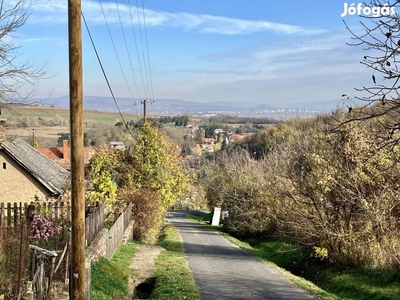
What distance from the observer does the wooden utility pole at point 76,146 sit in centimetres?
920

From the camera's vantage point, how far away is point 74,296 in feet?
30.2

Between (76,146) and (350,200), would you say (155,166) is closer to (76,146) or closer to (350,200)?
(350,200)

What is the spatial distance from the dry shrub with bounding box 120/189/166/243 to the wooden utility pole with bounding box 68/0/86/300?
19410 millimetres

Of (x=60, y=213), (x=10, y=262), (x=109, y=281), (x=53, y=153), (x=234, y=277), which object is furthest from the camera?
(x=53, y=153)

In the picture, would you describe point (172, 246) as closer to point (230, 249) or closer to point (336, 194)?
point (230, 249)

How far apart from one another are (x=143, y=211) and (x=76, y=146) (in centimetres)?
2030

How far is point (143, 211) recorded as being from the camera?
1148 inches

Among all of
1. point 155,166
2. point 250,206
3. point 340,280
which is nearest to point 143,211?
point 155,166

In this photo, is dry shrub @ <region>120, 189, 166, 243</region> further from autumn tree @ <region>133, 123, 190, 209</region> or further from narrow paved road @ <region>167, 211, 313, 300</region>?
autumn tree @ <region>133, 123, 190, 209</region>

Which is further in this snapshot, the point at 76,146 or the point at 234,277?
the point at 234,277

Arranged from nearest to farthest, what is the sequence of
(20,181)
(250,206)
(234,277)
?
(234,277)
(20,181)
(250,206)

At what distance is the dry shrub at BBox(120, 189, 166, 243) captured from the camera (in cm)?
2908

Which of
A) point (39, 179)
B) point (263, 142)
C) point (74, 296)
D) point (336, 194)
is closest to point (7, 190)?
point (39, 179)

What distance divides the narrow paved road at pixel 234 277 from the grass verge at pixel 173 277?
0.36 m
